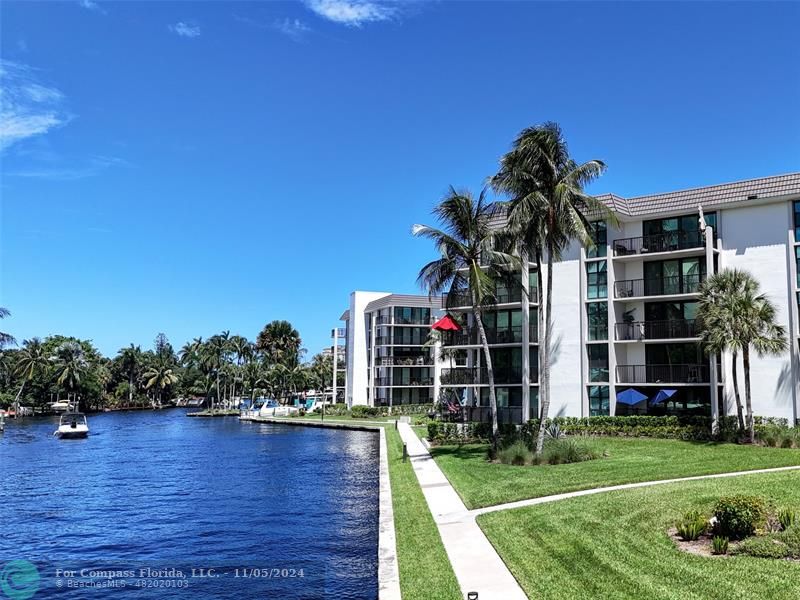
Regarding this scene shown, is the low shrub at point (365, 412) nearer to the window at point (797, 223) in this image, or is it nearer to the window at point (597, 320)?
the window at point (597, 320)

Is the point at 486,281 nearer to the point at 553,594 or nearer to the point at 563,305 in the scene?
the point at 563,305

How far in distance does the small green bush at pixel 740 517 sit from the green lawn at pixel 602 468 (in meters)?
6.68

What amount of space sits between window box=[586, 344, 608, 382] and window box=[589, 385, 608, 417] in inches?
22.2

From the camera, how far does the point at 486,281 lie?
28.8m

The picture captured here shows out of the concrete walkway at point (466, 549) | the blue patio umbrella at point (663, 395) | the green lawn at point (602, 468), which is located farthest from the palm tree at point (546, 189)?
the blue patio umbrella at point (663, 395)

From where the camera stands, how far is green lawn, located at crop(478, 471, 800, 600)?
9906mm

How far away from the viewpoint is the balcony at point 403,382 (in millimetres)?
74250

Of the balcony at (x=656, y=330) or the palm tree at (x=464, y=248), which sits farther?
the balcony at (x=656, y=330)

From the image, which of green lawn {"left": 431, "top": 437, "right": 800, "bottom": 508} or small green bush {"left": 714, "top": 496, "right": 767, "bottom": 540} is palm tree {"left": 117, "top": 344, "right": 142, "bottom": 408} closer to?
green lawn {"left": 431, "top": 437, "right": 800, "bottom": 508}

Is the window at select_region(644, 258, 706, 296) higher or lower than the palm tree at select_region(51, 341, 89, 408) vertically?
higher

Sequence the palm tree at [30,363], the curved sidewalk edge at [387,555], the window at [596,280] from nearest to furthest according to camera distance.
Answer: the curved sidewalk edge at [387,555] → the window at [596,280] → the palm tree at [30,363]

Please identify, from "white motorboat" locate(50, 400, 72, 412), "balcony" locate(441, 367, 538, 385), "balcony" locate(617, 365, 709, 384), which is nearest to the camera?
"balcony" locate(617, 365, 709, 384)

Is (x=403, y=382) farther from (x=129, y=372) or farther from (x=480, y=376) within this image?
(x=129, y=372)

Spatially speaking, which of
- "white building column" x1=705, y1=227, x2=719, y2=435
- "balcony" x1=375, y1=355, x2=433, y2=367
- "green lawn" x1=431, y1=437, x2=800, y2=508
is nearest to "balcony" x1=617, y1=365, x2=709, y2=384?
"white building column" x1=705, y1=227, x2=719, y2=435
